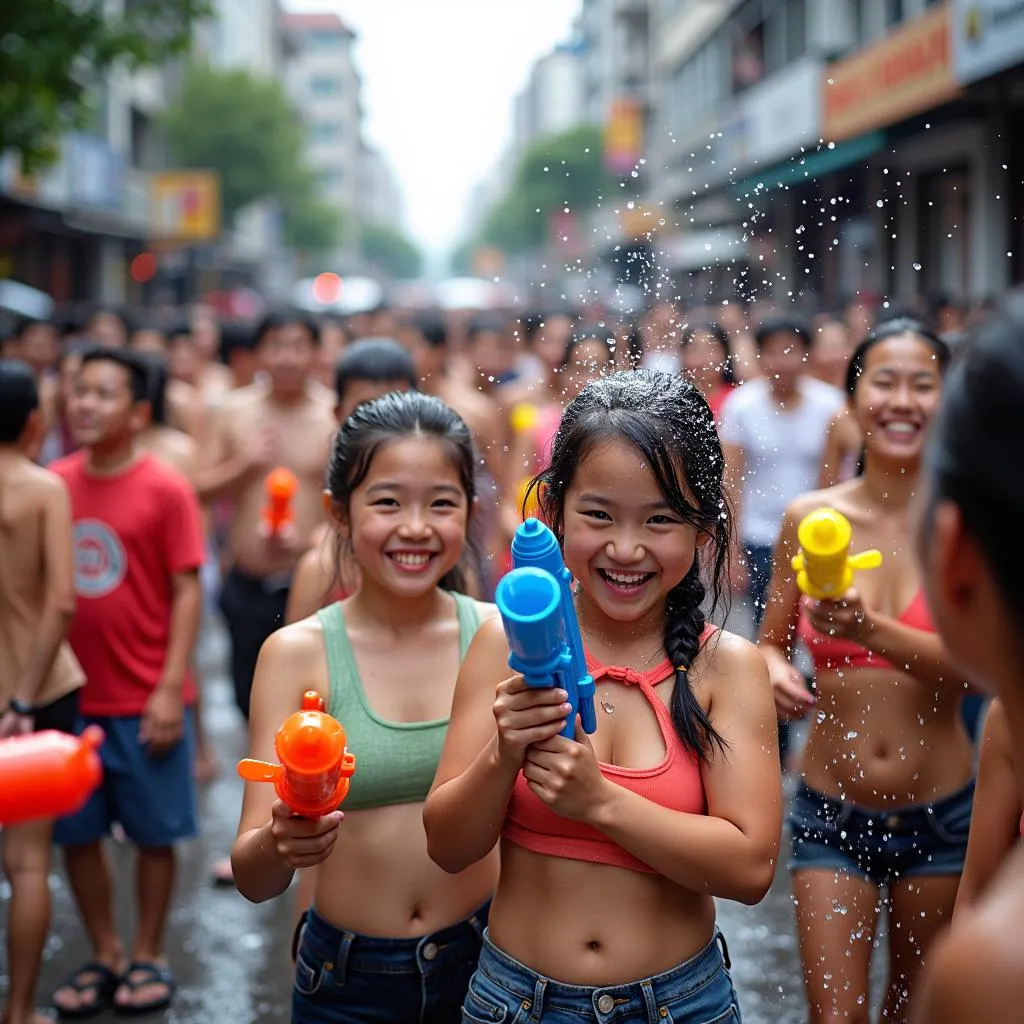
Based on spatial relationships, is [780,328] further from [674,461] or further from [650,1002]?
[650,1002]

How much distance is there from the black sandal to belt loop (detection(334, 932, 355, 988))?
1992mm

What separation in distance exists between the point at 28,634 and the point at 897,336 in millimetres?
2583

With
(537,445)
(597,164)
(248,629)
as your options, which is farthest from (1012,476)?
(597,164)

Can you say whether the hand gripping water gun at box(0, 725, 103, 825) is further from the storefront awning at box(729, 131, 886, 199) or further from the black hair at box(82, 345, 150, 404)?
the storefront awning at box(729, 131, 886, 199)

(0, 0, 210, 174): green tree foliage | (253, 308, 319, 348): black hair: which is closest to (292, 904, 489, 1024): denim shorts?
(253, 308, 319, 348): black hair

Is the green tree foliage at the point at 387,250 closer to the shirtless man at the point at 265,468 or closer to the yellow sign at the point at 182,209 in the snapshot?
the yellow sign at the point at 182,209

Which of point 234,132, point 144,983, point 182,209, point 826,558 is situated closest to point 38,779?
point 826,558

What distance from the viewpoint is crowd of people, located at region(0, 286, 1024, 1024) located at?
2072mm

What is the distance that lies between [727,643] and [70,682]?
2.53 meters

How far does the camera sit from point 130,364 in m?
4.79

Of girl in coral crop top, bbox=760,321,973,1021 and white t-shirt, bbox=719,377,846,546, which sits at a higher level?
white t-shirt, bbox=719,377,846,546

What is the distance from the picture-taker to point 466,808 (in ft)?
7.29

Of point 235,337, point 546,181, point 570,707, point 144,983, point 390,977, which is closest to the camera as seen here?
point 570,707

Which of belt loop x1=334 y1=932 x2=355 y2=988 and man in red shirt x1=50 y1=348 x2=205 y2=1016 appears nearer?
belt loop x1=334 y1=932 x2=355 y2=988
